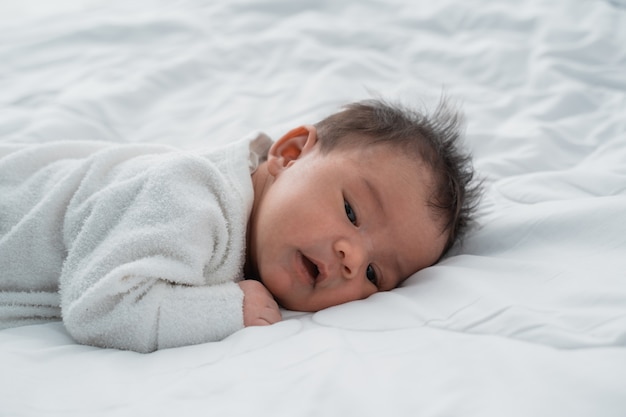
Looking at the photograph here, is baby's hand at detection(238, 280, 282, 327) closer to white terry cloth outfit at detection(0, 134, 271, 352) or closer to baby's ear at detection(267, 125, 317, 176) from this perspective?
white terry cloth outfit at detection(0, 134, 271, 352)

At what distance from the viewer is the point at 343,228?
1049 mm

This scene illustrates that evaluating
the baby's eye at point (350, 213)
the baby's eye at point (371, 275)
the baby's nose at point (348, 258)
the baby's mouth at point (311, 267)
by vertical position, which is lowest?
the baby's eye at point (371, 275)

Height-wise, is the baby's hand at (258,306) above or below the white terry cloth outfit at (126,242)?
below

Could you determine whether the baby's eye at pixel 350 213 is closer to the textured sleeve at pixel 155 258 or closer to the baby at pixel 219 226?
the baby at pixel 219 226

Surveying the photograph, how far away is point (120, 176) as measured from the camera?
108 centimetres

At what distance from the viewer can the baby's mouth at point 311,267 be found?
105 centimetres

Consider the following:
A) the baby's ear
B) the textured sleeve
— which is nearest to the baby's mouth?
the textured sleeve

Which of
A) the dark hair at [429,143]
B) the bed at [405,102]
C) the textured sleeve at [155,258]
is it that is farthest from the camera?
the dark hair at [429,143]

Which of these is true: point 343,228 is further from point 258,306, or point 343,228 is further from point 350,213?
point 258,306

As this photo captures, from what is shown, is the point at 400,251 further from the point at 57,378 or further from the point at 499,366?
the point at 57,378

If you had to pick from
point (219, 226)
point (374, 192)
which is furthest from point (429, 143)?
point (219, 226)

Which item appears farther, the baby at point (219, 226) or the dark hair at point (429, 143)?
the dark hair at point (429, 143)

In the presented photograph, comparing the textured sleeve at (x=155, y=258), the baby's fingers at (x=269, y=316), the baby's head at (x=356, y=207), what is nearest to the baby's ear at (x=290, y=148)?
the baby's head at (x=356, y=207)

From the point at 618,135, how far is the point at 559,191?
0.34 meters
